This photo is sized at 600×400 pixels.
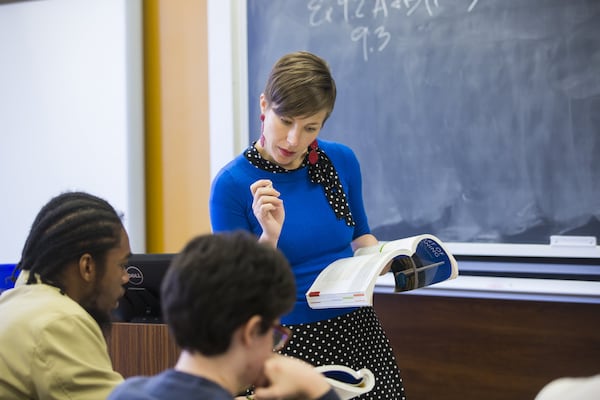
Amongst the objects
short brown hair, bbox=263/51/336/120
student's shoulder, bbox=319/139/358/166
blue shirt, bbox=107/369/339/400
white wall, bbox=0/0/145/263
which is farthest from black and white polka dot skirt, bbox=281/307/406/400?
white wall, bbox=0/0/145/263

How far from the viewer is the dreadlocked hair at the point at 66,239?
1.43 meters

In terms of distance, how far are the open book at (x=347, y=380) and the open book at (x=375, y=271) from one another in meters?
0.15

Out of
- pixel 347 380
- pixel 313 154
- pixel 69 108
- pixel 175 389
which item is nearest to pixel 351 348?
pixel 347 380

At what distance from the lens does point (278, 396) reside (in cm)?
108

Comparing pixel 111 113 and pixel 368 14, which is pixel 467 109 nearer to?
pixel 368 14

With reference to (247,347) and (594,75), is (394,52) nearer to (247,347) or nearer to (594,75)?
(594,75)

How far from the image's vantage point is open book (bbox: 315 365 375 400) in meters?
1.47

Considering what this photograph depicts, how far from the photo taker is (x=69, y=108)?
3533 millimetres

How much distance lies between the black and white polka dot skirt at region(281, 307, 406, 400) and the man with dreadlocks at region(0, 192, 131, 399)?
1.52 feet

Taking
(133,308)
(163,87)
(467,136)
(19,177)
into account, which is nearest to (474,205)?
(467,136)

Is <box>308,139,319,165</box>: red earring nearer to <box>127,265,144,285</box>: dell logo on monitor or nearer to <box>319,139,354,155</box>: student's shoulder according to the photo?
<box>319,139,354,155</box>: student's shoulder

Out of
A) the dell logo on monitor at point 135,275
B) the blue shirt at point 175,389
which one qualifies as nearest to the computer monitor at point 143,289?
the dell logo on monitor at point 135,275

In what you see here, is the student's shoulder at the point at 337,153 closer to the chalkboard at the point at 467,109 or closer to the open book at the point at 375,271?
the open book at the point at 375,271

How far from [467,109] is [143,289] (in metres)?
1.34
